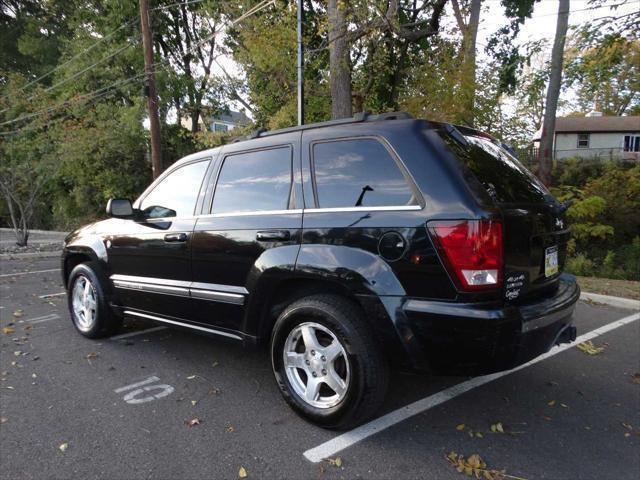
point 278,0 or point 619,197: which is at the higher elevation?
point 278,0

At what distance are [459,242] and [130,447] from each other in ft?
7.46

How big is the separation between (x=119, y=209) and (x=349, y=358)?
2.59 meters

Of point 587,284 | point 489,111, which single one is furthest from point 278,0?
point 587,284

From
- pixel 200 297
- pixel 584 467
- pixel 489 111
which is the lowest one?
pixel 584 467

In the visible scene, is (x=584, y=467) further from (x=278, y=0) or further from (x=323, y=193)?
(x=278, y=0)

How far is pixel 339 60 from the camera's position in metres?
10.1

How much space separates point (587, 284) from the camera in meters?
7.48

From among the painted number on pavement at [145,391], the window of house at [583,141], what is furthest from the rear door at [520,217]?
the window of house at [583,141]

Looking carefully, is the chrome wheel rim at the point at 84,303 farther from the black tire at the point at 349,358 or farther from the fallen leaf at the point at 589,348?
the fallen leaf at the point at 589,348

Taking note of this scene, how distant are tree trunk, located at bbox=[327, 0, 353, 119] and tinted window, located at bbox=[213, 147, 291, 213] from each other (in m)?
6.38

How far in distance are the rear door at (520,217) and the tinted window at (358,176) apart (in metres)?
0.39

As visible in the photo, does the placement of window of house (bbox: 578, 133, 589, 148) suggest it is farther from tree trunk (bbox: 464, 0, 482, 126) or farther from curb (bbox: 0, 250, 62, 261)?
curb (bbox: 0, 250, 62, 261)

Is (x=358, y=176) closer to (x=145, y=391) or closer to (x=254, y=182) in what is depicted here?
(x=254, y=182)

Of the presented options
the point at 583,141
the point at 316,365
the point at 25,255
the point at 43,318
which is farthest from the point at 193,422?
the point at 583,141
